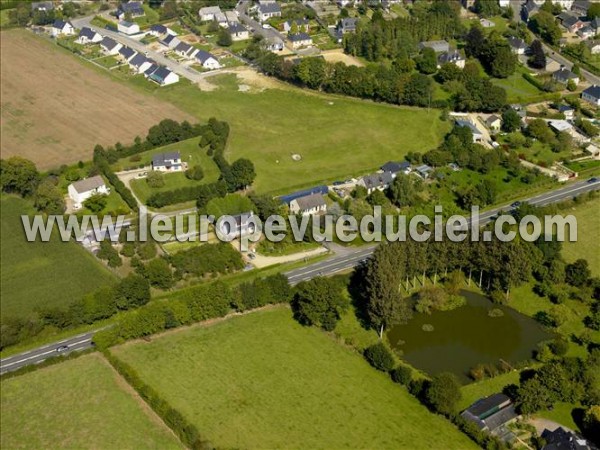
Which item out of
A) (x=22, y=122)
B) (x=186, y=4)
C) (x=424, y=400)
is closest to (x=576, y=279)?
(x=424, y=400)

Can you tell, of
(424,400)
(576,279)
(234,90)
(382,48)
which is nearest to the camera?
(424,400)

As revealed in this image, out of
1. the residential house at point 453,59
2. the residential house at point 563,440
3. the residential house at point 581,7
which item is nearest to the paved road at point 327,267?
the residential house at point 563,440

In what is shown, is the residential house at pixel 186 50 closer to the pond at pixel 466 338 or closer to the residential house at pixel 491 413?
the pond at pixel 466 338

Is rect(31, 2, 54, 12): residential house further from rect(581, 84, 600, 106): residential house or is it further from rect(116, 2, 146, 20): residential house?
rect(581, 84, 600, 106): residential house

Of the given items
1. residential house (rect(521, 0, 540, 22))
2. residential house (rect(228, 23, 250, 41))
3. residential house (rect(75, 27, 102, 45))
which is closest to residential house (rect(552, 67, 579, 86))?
residential house (rect(521, 0, 540, 22))

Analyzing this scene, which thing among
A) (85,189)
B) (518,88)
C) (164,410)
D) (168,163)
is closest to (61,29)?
(168,163)

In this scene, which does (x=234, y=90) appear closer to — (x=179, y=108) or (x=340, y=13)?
(x=179, y=108)
